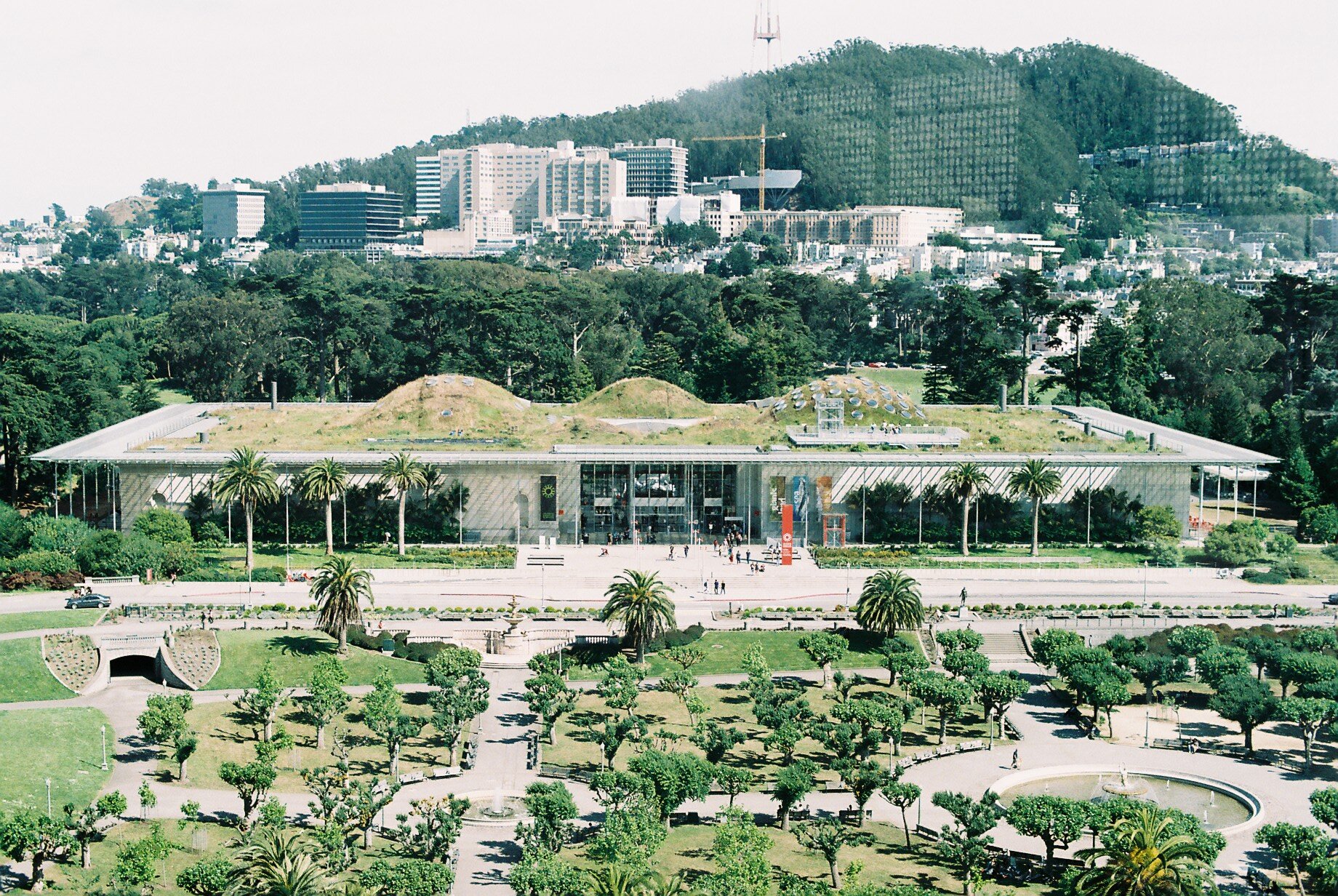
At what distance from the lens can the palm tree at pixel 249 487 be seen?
238 feet

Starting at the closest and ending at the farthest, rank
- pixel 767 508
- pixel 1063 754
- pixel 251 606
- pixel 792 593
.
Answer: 1. pixel 1063 754
2. pixel 251 606
3. pixel 792 593
4. pixel 767 508

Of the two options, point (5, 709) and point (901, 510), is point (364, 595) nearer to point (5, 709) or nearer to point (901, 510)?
point (5, 709)

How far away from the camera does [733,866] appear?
136 ft

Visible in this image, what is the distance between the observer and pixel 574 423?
91688 mm

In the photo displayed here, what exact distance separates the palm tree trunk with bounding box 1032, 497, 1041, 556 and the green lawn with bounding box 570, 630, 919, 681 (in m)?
16.3

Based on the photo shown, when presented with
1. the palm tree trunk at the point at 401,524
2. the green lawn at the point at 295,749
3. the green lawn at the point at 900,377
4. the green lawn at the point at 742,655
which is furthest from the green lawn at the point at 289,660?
the green lawn at the point at 900,377

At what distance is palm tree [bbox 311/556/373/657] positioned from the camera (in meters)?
61.7

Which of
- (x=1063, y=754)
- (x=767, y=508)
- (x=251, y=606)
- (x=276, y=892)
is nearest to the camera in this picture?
(x=276, y=892)

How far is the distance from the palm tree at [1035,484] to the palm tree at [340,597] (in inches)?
1327

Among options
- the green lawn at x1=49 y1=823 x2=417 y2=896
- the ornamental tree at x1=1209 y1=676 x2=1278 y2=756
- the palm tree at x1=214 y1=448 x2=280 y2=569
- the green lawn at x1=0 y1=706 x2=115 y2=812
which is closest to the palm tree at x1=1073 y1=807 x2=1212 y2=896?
the ornamental tree at x1=1209 y1=676 x2=1278 y2=756

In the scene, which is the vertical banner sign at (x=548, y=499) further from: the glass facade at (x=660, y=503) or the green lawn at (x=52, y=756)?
the green lawn at (x=52, y=756)

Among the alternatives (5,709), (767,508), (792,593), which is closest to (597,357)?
(767,508)

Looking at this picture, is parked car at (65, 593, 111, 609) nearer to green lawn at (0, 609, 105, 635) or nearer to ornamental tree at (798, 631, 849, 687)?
green lawn at (0, 609, 105, 635)

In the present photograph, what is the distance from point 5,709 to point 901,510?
44522 mm
